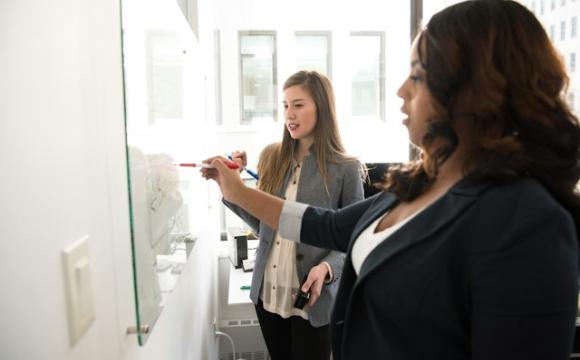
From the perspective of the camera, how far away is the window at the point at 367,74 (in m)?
2.78

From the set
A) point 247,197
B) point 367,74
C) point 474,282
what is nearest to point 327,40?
point 367,74

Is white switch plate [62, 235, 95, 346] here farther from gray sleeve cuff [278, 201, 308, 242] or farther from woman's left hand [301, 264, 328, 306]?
woman's left hand [301, 264, 328, 306]

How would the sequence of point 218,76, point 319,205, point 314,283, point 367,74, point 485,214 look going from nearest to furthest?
point 485,214 → point 314,283 → point 319,205 → point 218,76 → point 367,74

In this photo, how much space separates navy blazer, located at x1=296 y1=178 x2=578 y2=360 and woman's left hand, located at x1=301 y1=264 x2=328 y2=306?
0.63 m

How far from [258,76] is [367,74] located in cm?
77

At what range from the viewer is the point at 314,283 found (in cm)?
142

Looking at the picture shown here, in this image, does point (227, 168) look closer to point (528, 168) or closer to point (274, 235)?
point (274, 235)

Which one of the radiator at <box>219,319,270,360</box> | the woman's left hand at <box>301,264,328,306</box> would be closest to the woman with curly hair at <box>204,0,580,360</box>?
the woman's left hand at <box>301,264,328,306</box>

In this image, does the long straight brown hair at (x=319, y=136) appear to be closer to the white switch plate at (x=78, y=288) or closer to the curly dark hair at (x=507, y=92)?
the curly dark hair at (x=507, y=92)

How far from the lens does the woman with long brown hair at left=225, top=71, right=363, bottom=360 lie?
4.89 feet

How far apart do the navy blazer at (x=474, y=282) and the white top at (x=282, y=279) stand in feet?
2.39

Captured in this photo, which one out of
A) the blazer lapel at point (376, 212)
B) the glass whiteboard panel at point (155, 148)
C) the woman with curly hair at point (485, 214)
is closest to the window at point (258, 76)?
the glass whiteboard panel at point (155, 148)

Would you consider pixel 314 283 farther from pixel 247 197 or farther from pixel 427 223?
pixel 427 223

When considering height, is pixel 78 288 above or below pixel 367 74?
below
